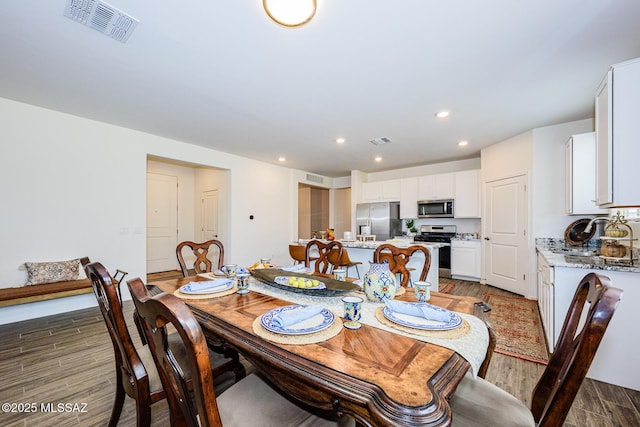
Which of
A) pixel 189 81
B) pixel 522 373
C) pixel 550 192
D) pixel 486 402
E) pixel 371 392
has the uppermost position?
pixel 189 81

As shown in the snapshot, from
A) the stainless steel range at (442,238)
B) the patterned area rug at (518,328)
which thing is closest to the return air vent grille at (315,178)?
the stainless steel range at (442,238)

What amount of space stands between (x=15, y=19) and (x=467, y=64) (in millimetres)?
3458

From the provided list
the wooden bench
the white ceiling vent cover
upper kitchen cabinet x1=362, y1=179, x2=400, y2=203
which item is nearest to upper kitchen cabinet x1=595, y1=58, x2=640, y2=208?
the white ceiling vent cover

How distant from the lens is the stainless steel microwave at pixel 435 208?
5496 mm

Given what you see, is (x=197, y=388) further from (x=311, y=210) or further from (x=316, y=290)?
(x=311, y=210)

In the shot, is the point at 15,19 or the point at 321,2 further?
the point at 15,19

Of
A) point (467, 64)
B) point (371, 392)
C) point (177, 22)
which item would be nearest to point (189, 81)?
point (177, 22)

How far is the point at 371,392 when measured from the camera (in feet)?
2.30

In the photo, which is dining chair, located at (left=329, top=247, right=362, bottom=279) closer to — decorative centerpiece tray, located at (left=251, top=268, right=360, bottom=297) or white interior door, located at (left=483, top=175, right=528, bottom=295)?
decorative centerpiece tray, located at (left=251, top=268, right=360, bottom=297)

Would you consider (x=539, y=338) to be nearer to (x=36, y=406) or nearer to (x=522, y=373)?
(x=522, y=373)

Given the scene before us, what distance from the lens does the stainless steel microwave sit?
5.50 metres

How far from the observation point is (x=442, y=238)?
18.4ft

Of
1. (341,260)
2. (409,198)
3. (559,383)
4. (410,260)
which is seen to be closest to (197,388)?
(559,383)

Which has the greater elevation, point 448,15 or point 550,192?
point 448,15
